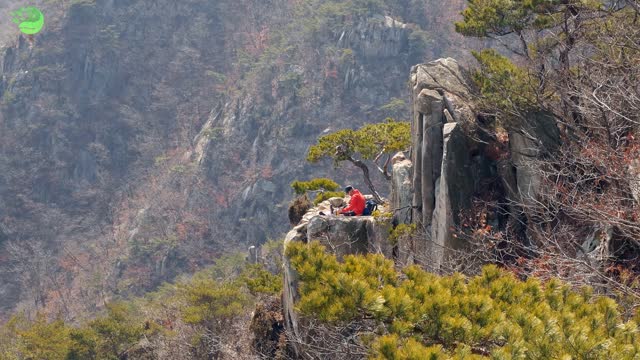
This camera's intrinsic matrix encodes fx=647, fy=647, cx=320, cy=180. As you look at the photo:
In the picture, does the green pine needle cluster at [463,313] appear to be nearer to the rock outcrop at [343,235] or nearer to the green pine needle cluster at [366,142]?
the rock outcrop at [343,235]

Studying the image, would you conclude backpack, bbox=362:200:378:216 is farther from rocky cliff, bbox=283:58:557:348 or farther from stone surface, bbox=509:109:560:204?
stone surface, bbox=509:109:560:204

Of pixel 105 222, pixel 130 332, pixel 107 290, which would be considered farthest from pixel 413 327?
pixel 105 222

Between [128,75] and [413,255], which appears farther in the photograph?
[128,75]

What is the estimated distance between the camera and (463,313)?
7742mm

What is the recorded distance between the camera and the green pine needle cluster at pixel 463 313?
21.2ft

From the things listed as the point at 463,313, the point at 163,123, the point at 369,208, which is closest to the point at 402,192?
the point at 369,208

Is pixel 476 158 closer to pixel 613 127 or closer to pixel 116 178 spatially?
→ pixel 613 127

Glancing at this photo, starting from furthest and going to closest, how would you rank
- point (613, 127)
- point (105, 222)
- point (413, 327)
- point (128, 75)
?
1. point (128, 75)
2. point (105, 222)
3. point (613, 127)
4. point (413, 327)

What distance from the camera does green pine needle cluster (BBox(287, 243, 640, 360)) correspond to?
645cm

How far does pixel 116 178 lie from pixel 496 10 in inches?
2095

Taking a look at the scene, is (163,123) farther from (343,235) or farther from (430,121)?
(430,121)

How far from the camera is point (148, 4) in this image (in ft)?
238

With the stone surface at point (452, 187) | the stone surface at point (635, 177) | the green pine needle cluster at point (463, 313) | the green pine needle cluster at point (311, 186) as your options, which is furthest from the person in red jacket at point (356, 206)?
the green pine needle cluster at point (463, 313)

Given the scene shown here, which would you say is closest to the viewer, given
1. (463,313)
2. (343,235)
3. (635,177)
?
(463,313)
